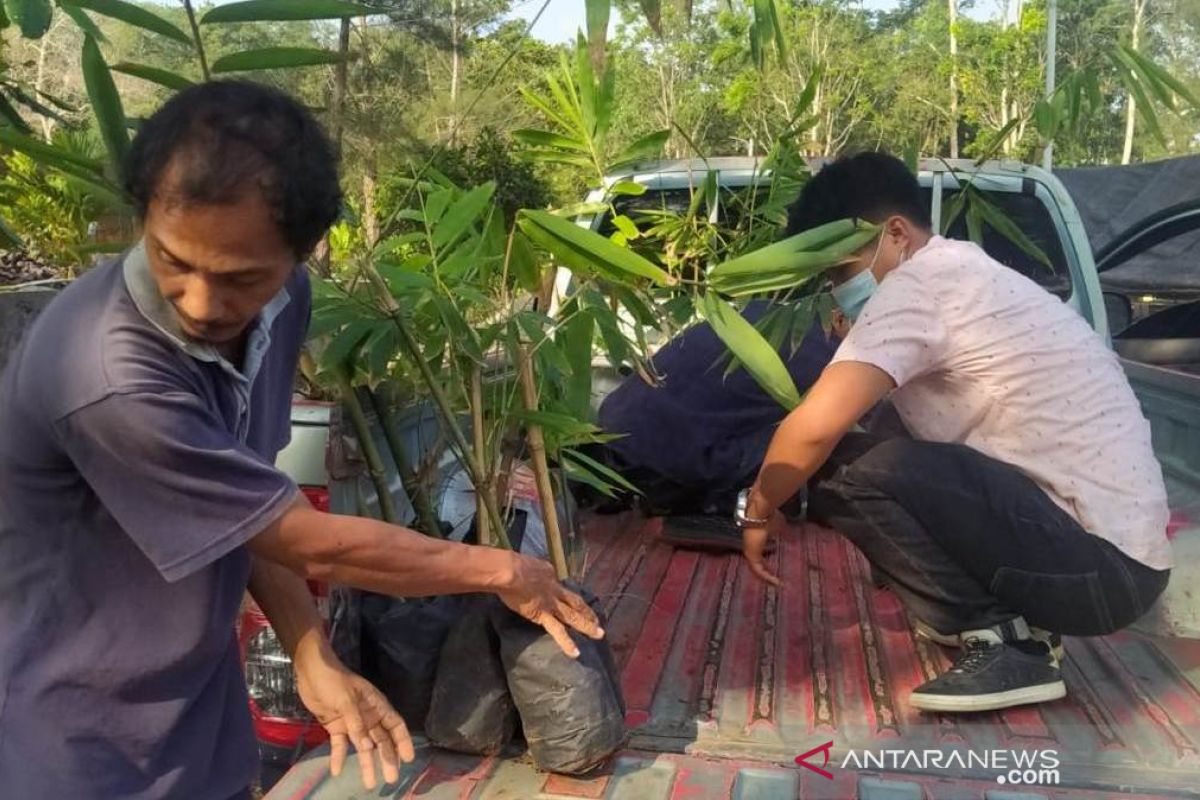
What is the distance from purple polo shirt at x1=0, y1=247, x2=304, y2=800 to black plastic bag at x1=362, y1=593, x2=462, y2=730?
14.5 inches

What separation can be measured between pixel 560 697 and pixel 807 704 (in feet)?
1.63

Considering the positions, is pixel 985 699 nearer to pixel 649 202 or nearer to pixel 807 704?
pixel 807 704

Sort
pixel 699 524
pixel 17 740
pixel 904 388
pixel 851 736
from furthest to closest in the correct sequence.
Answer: pixel 699 524 → pixel 904 388 → pixel 851 736 → pixel 17 740

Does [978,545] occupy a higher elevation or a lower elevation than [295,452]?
lower

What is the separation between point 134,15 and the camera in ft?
5.29

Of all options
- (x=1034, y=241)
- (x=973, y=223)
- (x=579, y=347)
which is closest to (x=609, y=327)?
(x=579, y=347)

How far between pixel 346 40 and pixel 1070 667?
6.01 ft

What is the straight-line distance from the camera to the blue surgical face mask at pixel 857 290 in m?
2.18

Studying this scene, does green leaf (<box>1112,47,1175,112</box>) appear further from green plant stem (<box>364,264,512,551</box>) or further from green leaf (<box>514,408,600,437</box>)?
green plant stem (<box>364,264,512,551</box>)

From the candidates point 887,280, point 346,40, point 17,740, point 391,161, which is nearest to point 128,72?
point 346,40

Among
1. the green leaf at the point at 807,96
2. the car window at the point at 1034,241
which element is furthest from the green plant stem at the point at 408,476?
the car window at the point at 1034,241

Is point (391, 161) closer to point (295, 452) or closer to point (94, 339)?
point (295, 452)

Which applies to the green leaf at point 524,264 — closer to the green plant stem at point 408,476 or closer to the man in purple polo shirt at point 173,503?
the green plant stem at point 408,476

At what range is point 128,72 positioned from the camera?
5.38ft
